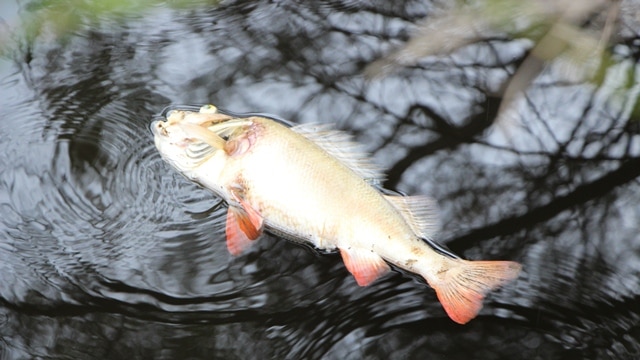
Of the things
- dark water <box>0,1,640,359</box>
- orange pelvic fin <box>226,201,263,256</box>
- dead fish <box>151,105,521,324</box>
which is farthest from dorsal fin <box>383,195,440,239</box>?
orange pelvic fin <box>226,201,263,256</box>

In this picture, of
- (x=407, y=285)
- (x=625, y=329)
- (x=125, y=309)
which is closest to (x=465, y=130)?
(x=407, y=285)

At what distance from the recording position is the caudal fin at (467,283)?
8.61 ft

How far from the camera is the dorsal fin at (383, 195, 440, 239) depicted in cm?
282

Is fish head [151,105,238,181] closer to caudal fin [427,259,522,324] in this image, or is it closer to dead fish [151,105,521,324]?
dead fish [151,105,521,324]

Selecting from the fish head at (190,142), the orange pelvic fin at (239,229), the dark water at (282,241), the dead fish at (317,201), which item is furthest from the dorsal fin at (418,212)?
the fish head at (190,142)

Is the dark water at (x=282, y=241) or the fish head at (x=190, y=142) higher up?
the fish head at (x=190, y=142)

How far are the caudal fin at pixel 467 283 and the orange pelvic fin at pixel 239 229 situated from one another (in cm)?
64

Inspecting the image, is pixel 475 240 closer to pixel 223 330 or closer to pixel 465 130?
pixel 465 130

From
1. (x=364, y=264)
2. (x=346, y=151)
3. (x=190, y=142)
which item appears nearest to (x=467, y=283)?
(x=364, y=264)

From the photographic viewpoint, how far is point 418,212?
286cm

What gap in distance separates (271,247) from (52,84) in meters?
1.27

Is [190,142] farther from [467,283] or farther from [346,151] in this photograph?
[467,283]

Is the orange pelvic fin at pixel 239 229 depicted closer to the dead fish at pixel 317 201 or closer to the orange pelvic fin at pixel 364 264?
the dead fish at pixel 317 201

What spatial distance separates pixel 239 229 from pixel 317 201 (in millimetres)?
Result: 359
